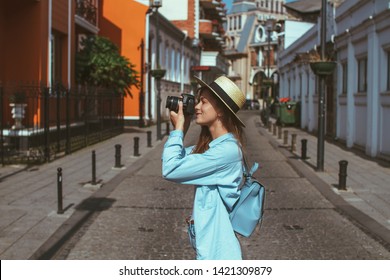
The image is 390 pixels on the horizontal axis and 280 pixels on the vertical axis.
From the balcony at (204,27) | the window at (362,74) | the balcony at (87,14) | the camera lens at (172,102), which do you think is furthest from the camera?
the balcony at (204,27)

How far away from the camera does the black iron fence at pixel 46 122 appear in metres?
15.6

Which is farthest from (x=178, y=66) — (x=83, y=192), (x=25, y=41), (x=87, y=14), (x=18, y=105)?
(x=83, y=192)

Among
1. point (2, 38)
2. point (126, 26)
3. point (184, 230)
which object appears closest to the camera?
point (184, 230)

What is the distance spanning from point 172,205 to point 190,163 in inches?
265

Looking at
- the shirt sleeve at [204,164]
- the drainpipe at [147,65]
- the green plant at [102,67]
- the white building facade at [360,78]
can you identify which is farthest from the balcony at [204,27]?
the shirt sleeve at [204,164]

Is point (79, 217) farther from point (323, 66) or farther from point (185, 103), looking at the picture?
point (323, 66)

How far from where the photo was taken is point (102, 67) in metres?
24.8

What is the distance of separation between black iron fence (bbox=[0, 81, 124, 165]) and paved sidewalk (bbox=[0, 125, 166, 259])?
601mm

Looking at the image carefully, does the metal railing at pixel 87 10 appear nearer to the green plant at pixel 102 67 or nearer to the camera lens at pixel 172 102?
the green plant at pixel 102 67

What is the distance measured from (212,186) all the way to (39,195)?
7.98 metres

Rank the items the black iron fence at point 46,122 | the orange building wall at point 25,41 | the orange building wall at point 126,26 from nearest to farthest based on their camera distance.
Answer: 1. the black iron fence at point 46,122
2. the orange building wall at point 25,41
3. the orange building wall at point 126,26

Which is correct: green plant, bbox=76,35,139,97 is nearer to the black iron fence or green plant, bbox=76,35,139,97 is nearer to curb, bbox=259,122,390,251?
the black iron fence

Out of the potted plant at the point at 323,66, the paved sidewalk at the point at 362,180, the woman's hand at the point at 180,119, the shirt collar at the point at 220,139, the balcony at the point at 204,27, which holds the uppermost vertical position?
the balcony at the point at 204,27

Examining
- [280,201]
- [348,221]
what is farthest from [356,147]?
[348,221]
